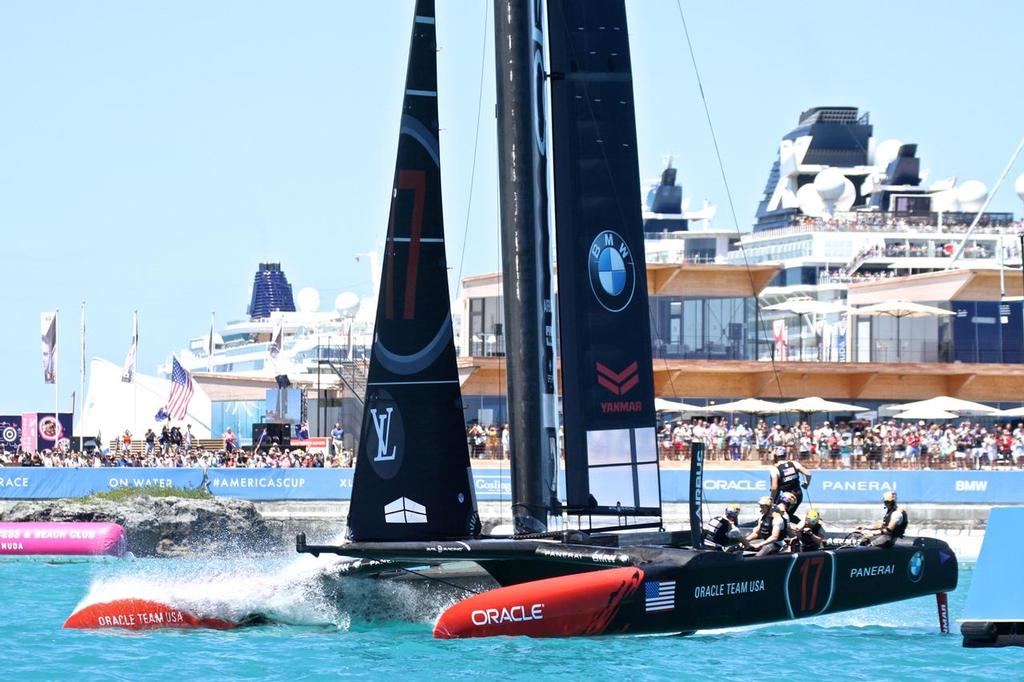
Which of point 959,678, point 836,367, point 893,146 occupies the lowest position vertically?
point 959,678

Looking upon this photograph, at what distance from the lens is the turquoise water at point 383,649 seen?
1548 centimetres

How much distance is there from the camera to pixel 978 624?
14.1m

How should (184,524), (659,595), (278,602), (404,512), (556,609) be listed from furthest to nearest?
(184,524) < (278,602) < (404,512) < (659,595) < (556,609)

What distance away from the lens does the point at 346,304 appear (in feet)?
364

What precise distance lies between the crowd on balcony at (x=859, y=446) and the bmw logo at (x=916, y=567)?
17.1 metres

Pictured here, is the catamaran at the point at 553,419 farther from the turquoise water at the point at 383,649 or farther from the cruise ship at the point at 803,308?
the cruise ship at the point at 803,308

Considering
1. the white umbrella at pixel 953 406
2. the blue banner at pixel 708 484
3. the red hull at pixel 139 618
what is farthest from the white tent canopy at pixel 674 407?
the red hull at pixel 139 618

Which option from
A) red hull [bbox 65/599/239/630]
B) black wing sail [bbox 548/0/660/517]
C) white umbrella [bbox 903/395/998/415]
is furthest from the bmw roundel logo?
white umbrella [bbox 903/395/998/415]

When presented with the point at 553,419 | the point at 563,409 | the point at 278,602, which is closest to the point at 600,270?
the point at 563,409

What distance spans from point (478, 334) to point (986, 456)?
50.0 feet

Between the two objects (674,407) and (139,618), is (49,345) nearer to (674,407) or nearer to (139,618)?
(674,407)

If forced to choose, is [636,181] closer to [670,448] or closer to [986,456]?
[670,448]

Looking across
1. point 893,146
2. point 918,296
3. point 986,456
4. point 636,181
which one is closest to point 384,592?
point 636,181

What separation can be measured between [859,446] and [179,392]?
18739 mm
